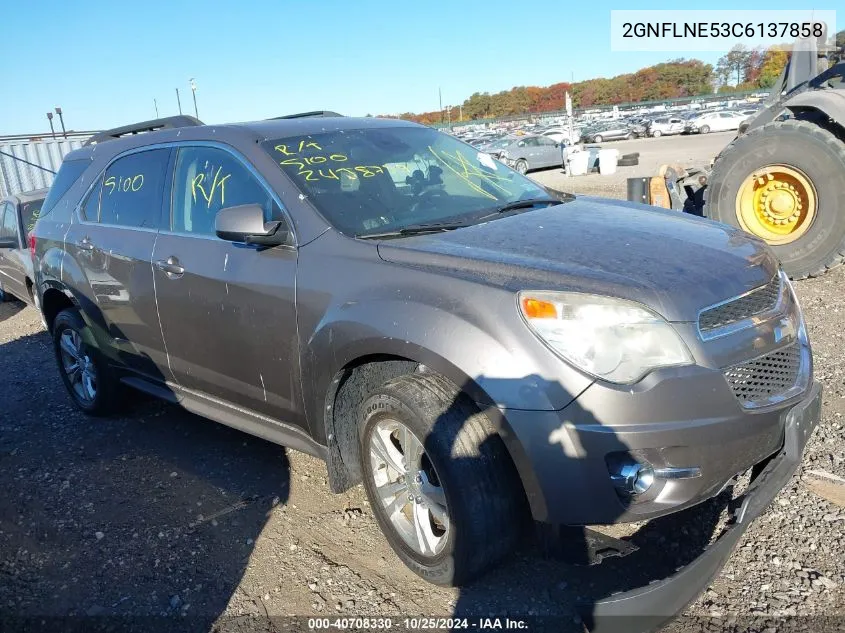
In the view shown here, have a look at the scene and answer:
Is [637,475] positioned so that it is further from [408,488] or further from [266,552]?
[266,552]

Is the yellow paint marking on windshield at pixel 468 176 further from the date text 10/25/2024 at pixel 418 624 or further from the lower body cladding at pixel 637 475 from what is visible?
the date text 10/25/2024 at pixel 418 624

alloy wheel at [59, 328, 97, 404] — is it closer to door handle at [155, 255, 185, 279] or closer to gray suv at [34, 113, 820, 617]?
gray suv at [34, 113, 820, 617]

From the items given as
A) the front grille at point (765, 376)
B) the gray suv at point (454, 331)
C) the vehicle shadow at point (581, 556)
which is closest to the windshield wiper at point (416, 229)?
the gray suv at point (454, 331)

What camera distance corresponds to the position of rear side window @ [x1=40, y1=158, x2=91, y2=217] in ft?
15.5

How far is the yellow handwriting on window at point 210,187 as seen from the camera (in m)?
Answer: 3.53

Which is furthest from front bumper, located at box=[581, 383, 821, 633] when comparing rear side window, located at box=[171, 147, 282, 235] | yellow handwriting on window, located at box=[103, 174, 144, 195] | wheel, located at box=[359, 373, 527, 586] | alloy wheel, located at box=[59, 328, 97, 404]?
alloy wheel, located at box=[59, 328, 97, 404]

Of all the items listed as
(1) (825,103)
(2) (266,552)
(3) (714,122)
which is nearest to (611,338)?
(2) (266,552)

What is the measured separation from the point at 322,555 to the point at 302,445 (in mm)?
510

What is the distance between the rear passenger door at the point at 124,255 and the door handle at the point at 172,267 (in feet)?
0.53

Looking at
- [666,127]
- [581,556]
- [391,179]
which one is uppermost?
[666,127]

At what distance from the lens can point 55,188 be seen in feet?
16.1

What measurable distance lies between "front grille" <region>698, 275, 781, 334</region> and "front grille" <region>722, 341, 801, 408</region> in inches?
6.2

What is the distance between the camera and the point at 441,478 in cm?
251

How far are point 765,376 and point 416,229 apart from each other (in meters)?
1.53
